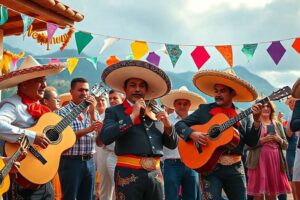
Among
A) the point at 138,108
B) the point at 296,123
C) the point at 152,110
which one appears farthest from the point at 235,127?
the point at 138,108

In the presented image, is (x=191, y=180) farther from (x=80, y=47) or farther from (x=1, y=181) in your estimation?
(x=80, y=47)

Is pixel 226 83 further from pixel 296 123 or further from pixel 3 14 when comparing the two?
pixel 3 14

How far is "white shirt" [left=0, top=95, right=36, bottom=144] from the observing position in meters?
3.98

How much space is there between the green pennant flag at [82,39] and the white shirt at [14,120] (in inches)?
177

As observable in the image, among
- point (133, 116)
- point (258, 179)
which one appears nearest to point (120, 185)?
point (133, 116)

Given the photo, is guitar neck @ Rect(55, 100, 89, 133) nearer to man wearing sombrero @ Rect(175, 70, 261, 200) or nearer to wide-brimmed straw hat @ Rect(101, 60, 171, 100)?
wide-brimmed straw hat @ Rect(101, 60, 171, 100)

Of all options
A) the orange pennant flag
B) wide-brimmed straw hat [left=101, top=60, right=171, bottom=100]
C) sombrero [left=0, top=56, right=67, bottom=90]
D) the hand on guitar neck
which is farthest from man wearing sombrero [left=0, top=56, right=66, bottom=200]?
the orange pennant flag

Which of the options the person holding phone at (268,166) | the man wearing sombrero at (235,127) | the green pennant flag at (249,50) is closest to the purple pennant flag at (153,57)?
the green pennant flag at (249,50)

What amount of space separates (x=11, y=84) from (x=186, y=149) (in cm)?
212

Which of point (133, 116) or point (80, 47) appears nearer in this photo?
point (133, 116)

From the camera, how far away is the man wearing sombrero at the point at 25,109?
4.04 metres

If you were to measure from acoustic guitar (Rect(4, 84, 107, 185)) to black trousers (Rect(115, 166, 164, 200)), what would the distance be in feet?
2.16

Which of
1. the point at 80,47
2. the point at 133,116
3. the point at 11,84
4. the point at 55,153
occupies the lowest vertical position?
the point at 55,153

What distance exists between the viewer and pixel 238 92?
5090 millimetres
